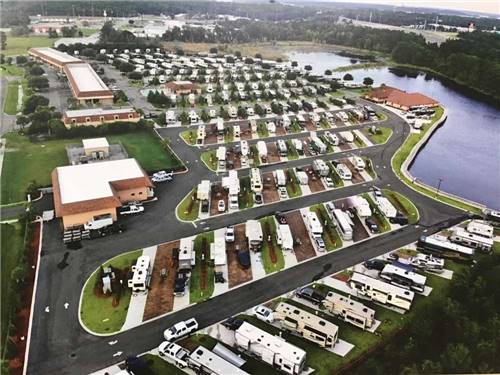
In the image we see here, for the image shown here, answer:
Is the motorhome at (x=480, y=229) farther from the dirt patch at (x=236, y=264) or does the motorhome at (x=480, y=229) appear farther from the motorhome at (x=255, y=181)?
the dirt patch at (x=236, y=264)

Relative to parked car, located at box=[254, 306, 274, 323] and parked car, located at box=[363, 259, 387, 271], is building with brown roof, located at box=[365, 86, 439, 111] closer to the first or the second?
parked car, located at box=[363, 259, 387, 271]

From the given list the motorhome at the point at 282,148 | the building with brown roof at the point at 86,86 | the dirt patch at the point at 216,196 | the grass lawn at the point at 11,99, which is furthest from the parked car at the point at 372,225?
the grass lawn at the point at 11,99

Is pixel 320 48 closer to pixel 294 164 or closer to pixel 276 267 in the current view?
pixel 294 164

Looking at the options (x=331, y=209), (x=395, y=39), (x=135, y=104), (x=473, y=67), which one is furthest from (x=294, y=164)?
(x=395, y=39)

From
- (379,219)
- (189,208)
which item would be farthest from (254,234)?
(379,219)

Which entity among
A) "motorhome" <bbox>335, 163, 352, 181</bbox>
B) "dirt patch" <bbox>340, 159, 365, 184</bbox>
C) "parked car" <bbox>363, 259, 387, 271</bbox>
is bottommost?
"parked car" <bbox>363, 259, 387, 271</bbox>

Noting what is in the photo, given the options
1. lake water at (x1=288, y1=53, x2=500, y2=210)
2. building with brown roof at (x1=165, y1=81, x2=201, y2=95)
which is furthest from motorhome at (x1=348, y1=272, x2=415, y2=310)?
building with brown roof at (x1=165, y1=81, x2=201, y2=95)
